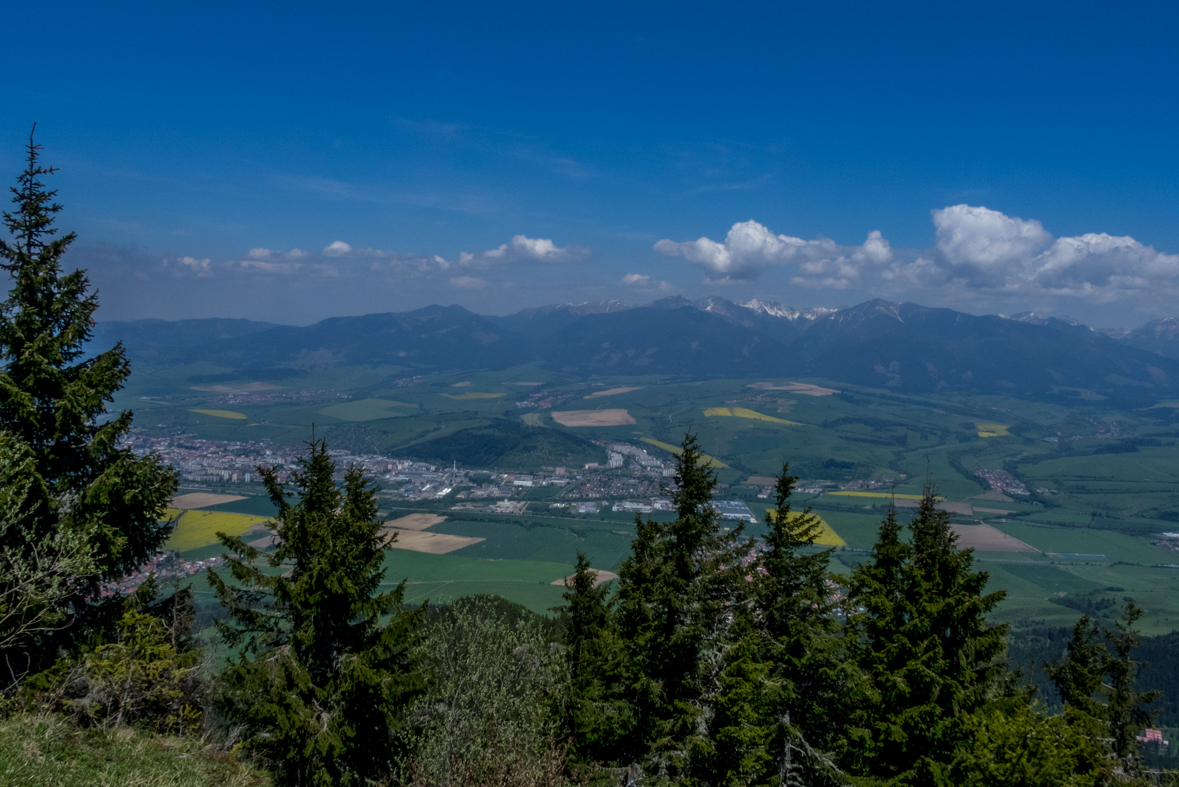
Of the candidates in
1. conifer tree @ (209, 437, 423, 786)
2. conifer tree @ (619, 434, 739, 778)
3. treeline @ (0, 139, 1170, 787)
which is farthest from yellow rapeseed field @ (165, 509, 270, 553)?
conifer tree @ (619, 434, 739, 778)

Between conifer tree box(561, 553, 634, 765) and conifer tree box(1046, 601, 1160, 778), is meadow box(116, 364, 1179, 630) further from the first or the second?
conifer tree box(1046, 601, 1160, 778)

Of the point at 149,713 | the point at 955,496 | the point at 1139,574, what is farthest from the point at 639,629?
the point at 955,496

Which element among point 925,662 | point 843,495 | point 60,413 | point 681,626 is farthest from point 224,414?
point 925,662

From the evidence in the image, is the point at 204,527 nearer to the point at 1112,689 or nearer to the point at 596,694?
the point at 596,694

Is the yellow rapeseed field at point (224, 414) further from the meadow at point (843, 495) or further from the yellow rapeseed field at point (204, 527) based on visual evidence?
the yellow rapeseed field at point (204, 527)

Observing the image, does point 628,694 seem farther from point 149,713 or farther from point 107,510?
point 107,510
